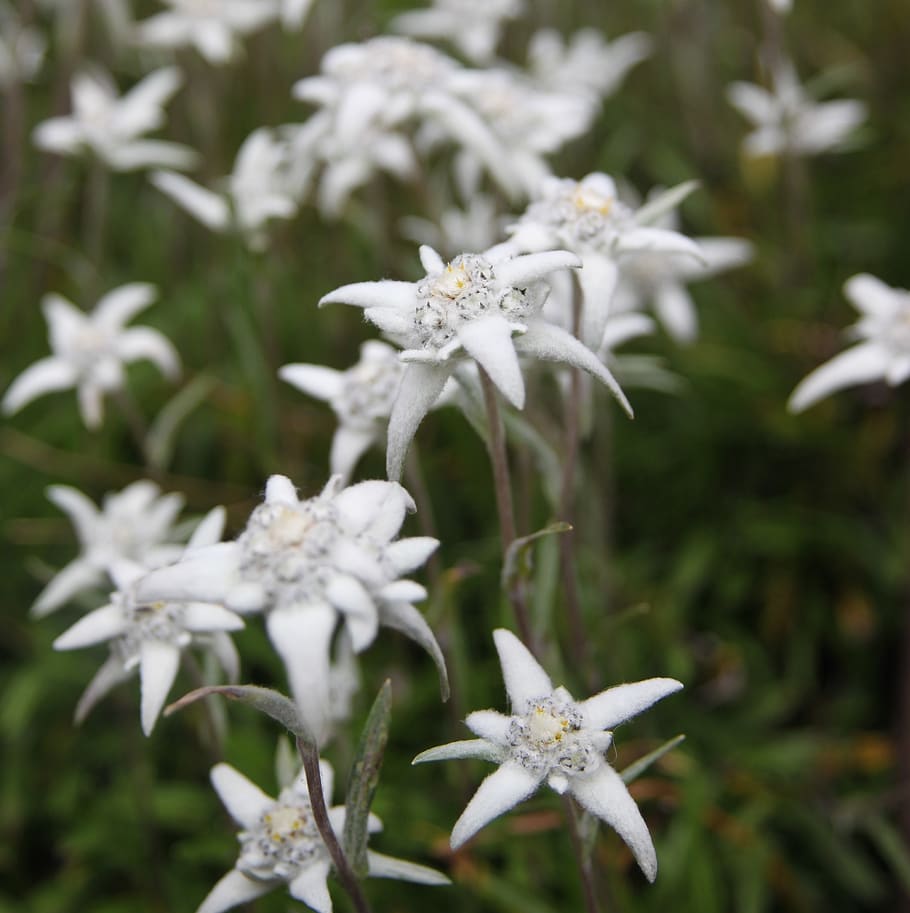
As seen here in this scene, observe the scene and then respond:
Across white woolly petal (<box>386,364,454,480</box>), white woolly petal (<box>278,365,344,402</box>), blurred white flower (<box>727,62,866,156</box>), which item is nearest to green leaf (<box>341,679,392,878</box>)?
white woolly petal (<box>386,364,454,480</box>)

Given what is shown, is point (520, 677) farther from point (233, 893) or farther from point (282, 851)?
point (233, 893)

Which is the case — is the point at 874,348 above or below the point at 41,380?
below

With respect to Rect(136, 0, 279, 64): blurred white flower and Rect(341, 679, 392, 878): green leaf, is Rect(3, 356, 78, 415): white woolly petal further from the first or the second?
Rect(341, 679, 392, 878): green leaf

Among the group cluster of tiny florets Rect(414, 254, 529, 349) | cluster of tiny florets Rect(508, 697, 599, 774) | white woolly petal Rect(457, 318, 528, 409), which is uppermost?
cluster of tiny florets Rect(414, 254, 529, 349)

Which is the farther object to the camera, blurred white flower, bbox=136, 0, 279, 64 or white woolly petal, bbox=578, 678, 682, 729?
blurred white flower, bbox=136, 0, 279, 64

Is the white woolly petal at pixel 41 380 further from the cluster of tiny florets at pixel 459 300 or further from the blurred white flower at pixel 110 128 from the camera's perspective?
the cluster of tiny florets at pixel 459 300

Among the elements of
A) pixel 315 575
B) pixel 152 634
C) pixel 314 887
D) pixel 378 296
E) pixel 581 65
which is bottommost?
pixel 314 887

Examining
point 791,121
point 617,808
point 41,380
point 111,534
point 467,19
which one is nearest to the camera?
point 617,808

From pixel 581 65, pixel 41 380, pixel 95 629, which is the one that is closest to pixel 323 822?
pixel 95 629
